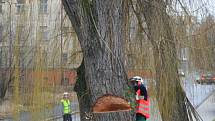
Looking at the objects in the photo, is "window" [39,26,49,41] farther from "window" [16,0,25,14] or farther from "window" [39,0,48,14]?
"window" [16,0,25,14]

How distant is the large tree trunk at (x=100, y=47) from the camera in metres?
3.96

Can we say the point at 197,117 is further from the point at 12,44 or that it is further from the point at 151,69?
the point at 12,44

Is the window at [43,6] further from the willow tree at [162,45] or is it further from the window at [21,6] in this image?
the willow tree at [162,45]

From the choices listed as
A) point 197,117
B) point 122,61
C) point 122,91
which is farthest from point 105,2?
point 197,117

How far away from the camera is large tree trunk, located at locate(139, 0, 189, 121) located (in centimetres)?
535

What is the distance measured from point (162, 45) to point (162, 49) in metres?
0.05

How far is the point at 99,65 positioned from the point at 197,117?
2.76m

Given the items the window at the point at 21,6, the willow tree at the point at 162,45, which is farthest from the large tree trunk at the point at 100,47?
the window at the point at 21,6

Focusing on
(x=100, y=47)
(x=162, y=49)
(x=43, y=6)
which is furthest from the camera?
(x=162, y=49)

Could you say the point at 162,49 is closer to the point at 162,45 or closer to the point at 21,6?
the point at 162,45

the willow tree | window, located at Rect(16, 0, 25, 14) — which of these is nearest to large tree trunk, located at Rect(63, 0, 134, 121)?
the willow tree

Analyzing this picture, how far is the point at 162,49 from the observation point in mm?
5641

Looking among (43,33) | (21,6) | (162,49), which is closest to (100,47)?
(43,33)

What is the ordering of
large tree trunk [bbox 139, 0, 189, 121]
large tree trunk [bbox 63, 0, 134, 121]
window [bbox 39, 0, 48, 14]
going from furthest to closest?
large tree trunk [bbox 139, 0, 189, 121], window [bbox 39, 0, 48, 14], large tree trunk [bbox 63, 0, 134, 121]
